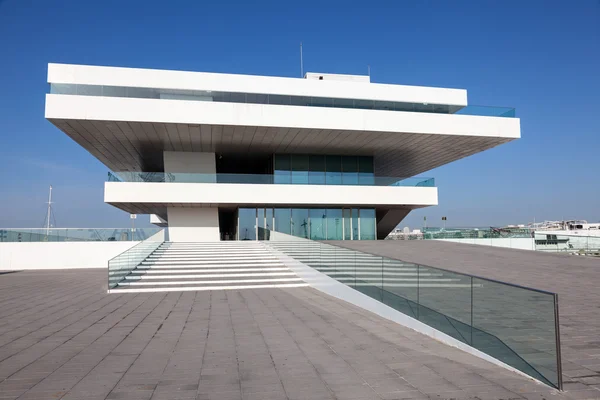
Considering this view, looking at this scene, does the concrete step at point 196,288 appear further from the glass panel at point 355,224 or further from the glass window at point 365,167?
the glass window at point 365,167

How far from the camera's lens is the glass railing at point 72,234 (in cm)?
2517

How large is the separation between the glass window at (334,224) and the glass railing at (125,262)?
11.6m

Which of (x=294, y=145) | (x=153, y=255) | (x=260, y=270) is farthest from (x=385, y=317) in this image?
(x=294, y=145)

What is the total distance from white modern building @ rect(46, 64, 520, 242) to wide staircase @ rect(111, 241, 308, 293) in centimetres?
549

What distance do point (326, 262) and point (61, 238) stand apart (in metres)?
18.9

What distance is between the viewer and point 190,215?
26.2m

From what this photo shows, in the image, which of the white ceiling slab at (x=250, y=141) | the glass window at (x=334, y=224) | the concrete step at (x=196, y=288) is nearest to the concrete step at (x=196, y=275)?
the concrete step at (x=196, y=288)

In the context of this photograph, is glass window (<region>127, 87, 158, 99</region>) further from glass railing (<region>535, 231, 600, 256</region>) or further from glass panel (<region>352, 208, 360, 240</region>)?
glass railing (<region>535, 231, 600, 256</region>)

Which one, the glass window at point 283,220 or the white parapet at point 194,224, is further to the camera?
the glass window at point 283,220

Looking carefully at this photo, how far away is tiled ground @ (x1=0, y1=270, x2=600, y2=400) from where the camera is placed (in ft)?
14.2

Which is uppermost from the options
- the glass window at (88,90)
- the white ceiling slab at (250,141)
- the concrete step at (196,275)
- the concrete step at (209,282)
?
the glass window at (88,90)

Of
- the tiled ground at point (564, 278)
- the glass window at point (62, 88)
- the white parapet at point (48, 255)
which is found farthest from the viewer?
the white parapet at point (48, 255)

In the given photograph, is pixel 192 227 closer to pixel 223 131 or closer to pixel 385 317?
pixel 223 131

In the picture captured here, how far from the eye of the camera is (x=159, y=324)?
25.8ft
